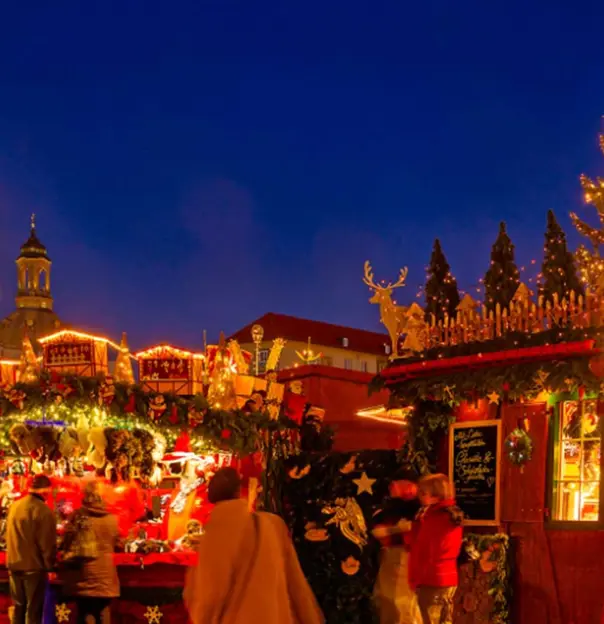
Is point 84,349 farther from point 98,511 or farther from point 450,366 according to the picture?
point 450,366

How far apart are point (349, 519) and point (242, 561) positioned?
17.6ft

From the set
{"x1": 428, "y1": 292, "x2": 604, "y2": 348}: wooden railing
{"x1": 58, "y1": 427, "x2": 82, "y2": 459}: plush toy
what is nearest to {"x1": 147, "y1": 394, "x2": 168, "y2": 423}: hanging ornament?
{"x1": 58, "y1": 427, "x2": 82, "y2": 459}: plush toy

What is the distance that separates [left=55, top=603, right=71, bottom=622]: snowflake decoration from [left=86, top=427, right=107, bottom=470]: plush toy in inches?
87.0

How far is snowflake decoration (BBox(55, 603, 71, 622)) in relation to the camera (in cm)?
979

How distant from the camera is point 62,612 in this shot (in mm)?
9805

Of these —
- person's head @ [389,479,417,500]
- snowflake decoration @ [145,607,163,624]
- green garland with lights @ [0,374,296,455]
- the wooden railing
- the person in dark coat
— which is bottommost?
snowflake decoration @ [145,607,163,624]

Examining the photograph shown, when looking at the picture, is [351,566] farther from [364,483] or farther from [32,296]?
[32,296]

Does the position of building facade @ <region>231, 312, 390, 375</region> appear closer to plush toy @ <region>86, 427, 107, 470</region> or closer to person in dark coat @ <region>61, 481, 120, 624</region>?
plush toy @ <region>86, 427, 107, 470</region>

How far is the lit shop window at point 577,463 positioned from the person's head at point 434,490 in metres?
2.95

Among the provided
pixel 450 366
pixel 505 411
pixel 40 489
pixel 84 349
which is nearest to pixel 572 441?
pixel 505 411

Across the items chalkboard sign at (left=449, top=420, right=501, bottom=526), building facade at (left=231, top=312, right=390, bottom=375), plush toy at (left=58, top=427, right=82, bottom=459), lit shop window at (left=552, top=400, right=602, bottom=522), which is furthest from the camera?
building facade at (left=231, top=312, right=390, bottom=375)

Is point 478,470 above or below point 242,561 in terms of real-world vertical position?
above

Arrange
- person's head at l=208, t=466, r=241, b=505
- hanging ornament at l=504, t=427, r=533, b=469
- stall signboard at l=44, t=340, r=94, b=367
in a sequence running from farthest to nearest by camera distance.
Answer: stall signboard at l=44, t=340, r=94, b=367, hanging ornament at l=504, t=427, r=533, b=469, person's head at l=208, t=466, r=241, b=505

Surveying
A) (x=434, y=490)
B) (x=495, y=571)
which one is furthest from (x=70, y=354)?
(x=434, y=490)
